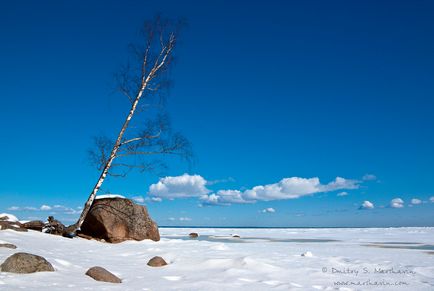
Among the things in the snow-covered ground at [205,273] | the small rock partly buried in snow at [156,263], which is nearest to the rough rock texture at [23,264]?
the snow-covered ground at [205,273]

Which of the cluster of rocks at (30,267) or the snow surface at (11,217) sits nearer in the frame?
the cluster of rocks at (30,267)

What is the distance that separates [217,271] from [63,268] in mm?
3304

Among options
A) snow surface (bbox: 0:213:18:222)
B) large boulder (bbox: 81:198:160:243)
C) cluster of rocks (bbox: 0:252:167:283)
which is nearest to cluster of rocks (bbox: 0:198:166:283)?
large boulder (bbox: 81:198:160:243)

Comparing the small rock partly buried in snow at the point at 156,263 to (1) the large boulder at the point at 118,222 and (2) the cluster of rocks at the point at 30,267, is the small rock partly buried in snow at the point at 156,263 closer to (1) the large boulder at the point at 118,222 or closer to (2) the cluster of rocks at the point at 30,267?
(2) the cluster of rocks at the point at 30,267

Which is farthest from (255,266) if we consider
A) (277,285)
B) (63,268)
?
(63,268)

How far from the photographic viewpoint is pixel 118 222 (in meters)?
15.4

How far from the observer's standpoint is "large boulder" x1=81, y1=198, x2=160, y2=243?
14992 mm

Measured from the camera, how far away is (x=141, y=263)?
927cm

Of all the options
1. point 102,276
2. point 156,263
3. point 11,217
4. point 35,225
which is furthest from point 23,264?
point 11,217

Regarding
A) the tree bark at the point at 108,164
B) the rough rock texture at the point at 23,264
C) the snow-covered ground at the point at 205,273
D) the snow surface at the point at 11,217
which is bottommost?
the snow-covered ground at the point at 205,273

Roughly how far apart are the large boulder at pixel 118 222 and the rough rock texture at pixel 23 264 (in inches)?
338

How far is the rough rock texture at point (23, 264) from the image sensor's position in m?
6.16

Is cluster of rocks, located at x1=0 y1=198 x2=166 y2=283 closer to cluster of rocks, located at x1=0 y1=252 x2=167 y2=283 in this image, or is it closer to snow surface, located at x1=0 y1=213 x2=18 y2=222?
snow surface, located at x1=0 y1=213 x2=18 y2=222

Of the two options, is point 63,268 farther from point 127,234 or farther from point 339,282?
point 127,234
